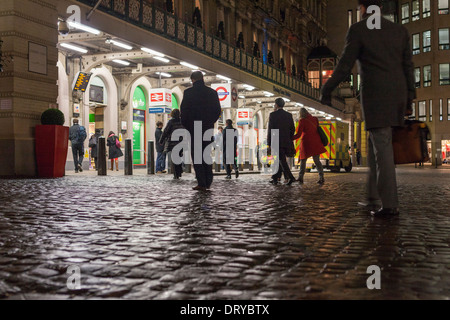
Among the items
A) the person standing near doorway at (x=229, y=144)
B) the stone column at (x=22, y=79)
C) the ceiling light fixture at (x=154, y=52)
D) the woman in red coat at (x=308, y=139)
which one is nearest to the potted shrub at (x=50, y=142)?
the stone column at (x=22, y=79)

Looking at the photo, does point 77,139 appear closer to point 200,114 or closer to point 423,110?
point 200,114

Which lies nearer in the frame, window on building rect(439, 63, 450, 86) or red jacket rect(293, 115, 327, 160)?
red jacket rect(293, 115, 327, 160)

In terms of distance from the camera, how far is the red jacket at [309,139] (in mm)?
13969

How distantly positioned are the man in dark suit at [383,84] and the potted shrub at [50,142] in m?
10.7

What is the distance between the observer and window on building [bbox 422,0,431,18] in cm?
5894

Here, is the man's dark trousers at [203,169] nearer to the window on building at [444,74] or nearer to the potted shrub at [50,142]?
the potted shrub at [50,142]

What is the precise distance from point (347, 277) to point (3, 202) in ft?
18.2

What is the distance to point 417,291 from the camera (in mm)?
2541

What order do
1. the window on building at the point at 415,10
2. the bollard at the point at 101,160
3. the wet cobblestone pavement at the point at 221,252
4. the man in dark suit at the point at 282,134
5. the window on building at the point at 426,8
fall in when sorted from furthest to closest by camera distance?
the window on building at the point at 415,10 → the window on building at the point at 426,8 → the bollard at the point at 101,160 → the man in dark suit at the point at 282,134 → the wet cobblestone pavement at the point at 221,252

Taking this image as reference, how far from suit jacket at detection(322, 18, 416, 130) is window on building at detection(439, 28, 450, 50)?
56273 mm

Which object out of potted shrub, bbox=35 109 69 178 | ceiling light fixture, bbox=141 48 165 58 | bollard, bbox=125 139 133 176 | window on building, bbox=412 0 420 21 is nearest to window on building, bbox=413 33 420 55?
window on building, bbox=412 0 420 21

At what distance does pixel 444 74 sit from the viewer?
56938 mm

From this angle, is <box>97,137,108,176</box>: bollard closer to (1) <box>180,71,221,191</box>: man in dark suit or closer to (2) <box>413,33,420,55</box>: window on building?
(1) <box>180,71,221,191</box>: man in dark suit

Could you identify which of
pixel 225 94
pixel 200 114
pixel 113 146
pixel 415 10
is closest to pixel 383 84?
pixel 200 114
